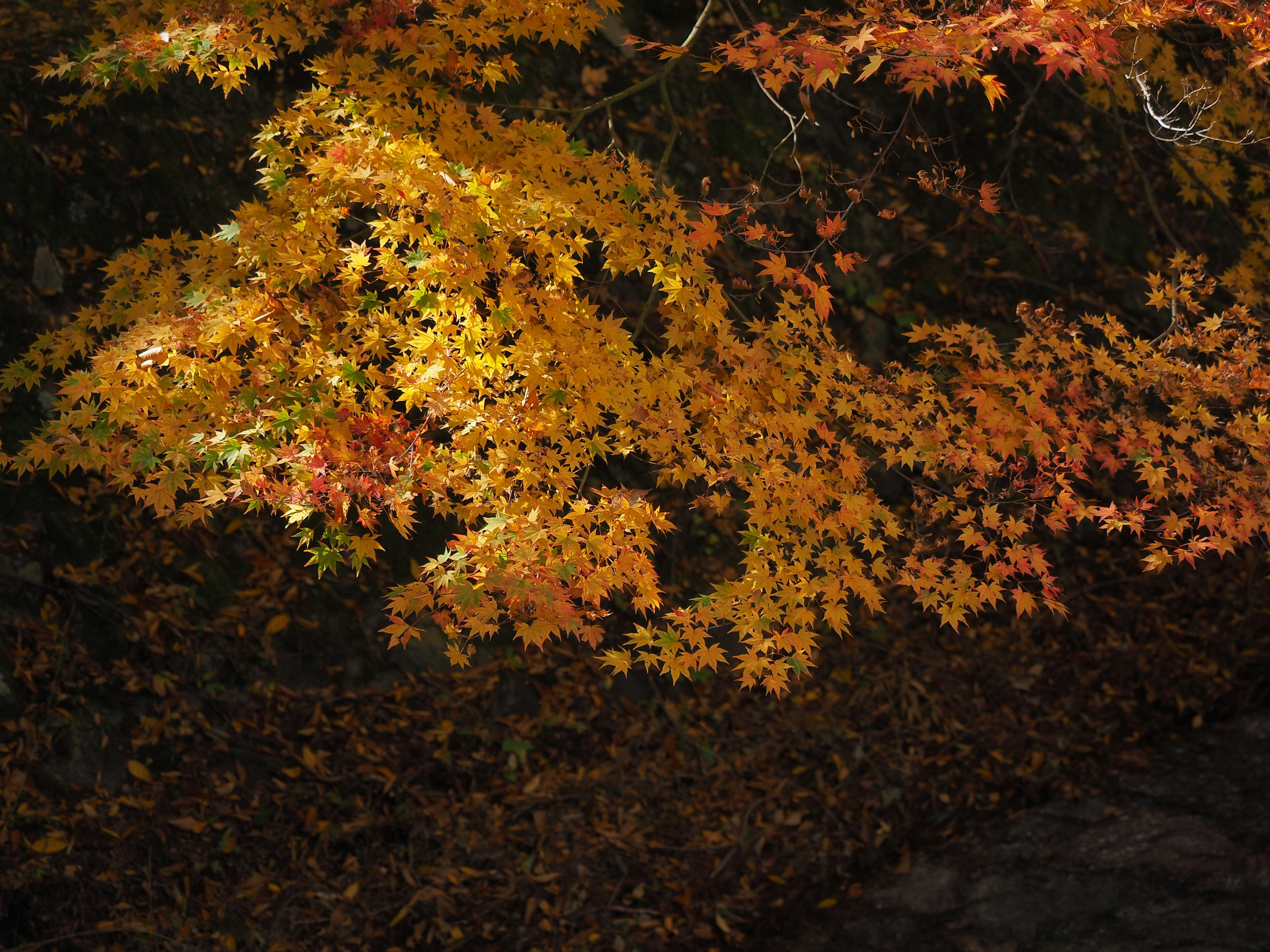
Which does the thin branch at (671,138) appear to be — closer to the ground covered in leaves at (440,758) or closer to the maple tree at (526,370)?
the maple tree at (526,370)

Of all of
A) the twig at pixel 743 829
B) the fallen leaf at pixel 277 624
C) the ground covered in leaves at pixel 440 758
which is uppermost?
the fallen leaf at pixel 277 624

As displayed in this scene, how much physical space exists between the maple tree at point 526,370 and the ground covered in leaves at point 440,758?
1.53 meters

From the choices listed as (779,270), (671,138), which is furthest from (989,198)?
(671,138)

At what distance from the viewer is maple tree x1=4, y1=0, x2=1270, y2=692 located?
3.34 metres

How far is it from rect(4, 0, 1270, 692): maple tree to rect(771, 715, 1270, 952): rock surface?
2332 millimetres

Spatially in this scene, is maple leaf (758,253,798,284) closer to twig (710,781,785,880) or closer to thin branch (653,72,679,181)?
thin branch (653,72,679,181)

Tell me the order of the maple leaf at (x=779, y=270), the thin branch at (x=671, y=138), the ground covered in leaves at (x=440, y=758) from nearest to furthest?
the maple leaf at (x=779, y=270) < the thin branch at (x=671, y=138) < the ground covered in leaves at (x=440, y=758)

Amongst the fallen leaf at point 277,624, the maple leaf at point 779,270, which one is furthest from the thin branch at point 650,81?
the fallen leaf at point 277,624

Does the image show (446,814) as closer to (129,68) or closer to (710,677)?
(710,677)

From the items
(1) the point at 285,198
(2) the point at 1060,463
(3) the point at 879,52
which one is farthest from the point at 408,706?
(3) the point at 879,52

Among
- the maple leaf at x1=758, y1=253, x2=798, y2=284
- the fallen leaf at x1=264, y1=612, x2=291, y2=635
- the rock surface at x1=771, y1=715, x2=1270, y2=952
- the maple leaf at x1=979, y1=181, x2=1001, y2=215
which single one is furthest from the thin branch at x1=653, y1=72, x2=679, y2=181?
the rock surface at x1=771, y1=715, x2=1270, y2=952

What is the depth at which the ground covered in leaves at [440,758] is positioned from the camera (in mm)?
4977

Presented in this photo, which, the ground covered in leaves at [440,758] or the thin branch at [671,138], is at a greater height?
the thin branch at [671,138]

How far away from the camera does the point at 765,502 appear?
3895 mm
